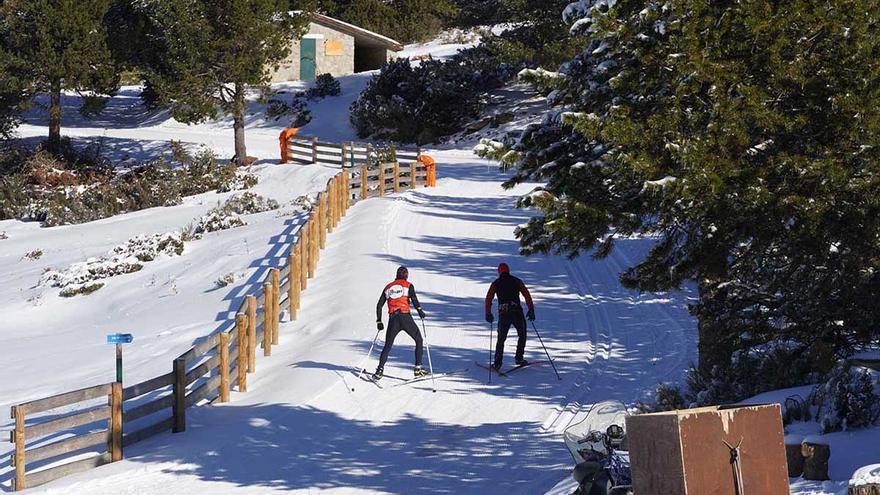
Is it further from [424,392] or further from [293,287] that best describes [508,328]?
[293,287]

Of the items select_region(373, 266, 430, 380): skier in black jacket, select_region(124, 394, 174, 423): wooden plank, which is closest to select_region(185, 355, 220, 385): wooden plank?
select_region(124, 394, 174, 423): wooden plank

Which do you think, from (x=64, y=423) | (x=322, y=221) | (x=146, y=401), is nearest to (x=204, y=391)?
(x=146, y=401)

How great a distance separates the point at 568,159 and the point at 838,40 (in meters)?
2.89

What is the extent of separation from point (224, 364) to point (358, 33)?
46.8 metres

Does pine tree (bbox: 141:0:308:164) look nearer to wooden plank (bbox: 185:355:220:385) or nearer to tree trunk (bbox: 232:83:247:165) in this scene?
tree trunk (bbox: 232:83:247:165)

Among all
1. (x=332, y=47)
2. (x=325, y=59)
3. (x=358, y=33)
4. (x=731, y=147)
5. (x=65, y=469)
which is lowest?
(x=65, y=469)

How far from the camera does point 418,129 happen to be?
49938 mm

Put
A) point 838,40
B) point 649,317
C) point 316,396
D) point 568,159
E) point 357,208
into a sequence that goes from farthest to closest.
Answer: point 357,208 → point 649,317 → point 316,396 → point 568,159 → point 838,40

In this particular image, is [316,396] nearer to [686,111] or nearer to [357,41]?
[686,111]

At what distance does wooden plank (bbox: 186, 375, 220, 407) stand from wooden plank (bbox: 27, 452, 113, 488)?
6.17ft

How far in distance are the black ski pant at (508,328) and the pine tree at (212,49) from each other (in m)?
26.5

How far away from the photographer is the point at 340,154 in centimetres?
4141

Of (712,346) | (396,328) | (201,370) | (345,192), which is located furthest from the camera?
(345,192)

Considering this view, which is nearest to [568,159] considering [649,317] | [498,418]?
[498,418]
